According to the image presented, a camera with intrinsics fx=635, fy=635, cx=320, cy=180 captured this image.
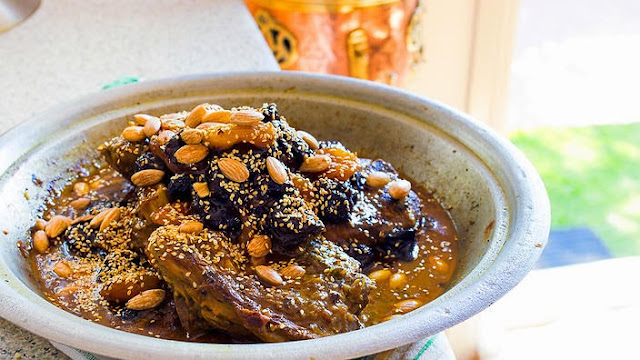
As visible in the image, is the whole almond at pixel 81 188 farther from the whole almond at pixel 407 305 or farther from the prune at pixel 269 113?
the whole almond at pixel 407 305

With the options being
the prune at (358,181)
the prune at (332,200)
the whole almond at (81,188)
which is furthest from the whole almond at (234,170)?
the whole almond at (81,188)

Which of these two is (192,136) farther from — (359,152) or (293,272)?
(359,152)

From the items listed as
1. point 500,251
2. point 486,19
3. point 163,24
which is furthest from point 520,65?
point 500,251

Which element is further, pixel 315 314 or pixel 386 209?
pixel 386 209

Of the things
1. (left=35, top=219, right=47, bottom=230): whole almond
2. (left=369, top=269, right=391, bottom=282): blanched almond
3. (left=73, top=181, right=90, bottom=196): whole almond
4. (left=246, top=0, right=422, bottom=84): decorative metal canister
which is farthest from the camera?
(left=246, top=0, right=422, bottom=84): decorative metal canister

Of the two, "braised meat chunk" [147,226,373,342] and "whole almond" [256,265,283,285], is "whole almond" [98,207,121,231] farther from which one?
"whole almond" [256,265,283,285]

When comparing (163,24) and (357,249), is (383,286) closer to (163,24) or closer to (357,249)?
(357,249)

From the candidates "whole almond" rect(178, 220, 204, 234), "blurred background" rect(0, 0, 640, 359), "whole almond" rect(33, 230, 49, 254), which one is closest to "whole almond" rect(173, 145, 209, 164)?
"whole almond" rect(178, 220, 204, 234)
